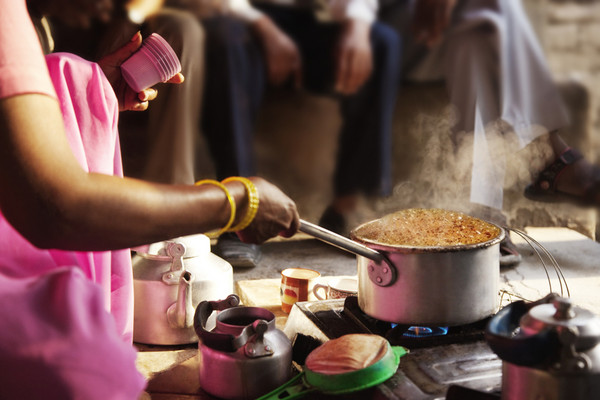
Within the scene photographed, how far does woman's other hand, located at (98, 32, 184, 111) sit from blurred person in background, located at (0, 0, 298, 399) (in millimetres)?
530

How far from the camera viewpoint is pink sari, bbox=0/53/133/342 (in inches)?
59.2

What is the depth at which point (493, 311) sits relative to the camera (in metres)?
1.66

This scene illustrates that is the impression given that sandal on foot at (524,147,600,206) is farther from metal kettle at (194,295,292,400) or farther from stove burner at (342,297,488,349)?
metal kettle at (194,295,292,400)

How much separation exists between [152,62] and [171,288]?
66 centimetres

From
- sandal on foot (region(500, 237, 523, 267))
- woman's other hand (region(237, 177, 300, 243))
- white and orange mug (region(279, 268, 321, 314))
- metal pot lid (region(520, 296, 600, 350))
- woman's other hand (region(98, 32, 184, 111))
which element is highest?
woman's other hand (region(98, 32, 184, 111))

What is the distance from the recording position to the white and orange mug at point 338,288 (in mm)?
2057

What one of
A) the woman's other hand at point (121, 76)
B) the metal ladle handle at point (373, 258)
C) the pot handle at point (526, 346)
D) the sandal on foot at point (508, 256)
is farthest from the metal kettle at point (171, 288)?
the sandal on foot at point (508, 256)

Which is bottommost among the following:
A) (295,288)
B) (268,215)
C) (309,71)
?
(295,288)

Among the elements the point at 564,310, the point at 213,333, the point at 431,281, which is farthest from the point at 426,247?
the point at 213,333

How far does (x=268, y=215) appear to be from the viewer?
1333 millimetres

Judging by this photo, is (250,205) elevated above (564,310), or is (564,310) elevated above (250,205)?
(250,205)

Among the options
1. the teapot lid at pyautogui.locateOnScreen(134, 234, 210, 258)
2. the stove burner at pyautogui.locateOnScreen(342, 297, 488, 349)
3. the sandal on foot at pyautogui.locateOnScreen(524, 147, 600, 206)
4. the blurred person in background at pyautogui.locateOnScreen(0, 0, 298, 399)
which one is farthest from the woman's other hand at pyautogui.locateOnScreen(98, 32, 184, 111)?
the sandal on foot at pyautogui.locateOnScreen(524, 147, 600, 206)

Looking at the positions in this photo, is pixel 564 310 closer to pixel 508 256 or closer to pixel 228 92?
pixel 508 256

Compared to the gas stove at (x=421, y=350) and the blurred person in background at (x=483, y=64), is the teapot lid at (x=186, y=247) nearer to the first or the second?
the gas stove at (x=421, y=350)
